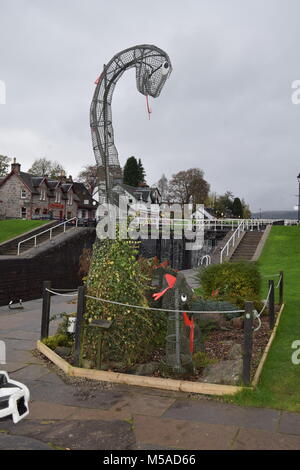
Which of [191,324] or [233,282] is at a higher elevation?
[233,282]

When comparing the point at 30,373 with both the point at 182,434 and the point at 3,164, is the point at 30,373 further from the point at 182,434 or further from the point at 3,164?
the point at 3,164

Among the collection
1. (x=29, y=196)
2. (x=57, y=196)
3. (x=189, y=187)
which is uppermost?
(x=189, y=187)

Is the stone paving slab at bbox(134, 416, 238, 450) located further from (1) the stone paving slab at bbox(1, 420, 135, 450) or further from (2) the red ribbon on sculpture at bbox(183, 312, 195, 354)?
(2) the red ribbon on sculpture at bbox(183, 312, 195, 354)

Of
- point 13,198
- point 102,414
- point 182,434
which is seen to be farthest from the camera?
point 13,198

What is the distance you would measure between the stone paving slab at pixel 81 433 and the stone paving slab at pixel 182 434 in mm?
164

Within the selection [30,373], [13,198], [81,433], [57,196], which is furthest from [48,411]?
[57,196]

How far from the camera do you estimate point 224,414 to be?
202 inches

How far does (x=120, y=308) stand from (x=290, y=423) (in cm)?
307

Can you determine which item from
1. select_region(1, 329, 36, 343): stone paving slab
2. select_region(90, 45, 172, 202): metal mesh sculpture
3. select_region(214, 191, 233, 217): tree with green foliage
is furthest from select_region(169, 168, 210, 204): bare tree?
select_region(90, 45, 172, 202): metal mesh sculpture

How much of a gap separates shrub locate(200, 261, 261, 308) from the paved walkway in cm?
498

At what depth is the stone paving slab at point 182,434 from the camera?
170 inches

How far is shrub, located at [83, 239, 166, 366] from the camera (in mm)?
6802

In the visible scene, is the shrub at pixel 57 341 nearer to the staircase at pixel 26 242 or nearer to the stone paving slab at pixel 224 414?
the stone paving slab at pixel 224 414

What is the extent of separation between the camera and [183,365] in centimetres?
643
